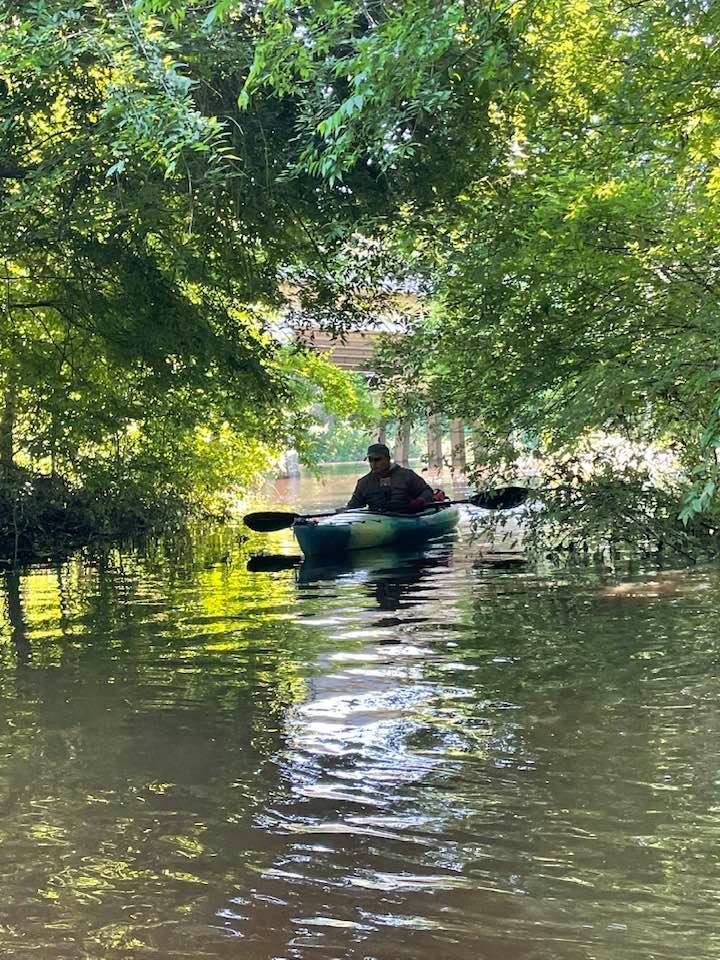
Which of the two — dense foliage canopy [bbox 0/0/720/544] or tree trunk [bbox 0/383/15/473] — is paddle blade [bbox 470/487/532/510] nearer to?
dense foliage canopy [bbox 0/0/720/544]

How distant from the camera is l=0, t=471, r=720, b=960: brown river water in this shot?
306 centimetres

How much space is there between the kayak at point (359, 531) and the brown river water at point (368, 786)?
3.84m

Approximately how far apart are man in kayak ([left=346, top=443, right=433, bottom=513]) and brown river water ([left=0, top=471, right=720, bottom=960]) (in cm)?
507

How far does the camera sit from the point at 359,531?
12367mm

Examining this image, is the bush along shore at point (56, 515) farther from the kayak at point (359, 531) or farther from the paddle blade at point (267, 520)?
the kayak at point (359, 531)

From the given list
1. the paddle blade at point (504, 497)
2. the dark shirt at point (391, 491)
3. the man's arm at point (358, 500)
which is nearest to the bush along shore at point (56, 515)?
the man's arm at point (358, 500)

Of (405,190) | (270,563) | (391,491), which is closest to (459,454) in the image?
(391,491)

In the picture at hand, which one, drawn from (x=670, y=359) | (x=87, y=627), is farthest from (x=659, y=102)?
(x=87, y=627)

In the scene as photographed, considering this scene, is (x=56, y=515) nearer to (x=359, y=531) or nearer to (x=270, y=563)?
(x=270, y=563)

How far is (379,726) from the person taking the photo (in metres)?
5.05

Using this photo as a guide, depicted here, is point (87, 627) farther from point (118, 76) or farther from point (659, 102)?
point (659, 102)

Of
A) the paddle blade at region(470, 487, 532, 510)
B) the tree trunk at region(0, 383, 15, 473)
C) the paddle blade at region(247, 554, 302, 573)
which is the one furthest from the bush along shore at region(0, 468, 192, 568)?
the paddle blade at region(470, 487, 532, 510)

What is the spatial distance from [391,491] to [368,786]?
370 inches

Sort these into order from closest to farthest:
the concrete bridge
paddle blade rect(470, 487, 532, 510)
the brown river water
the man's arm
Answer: the brown river water < paddle blade rect(470, 487, 532, 510) < the concrete bridge < the man's arm
